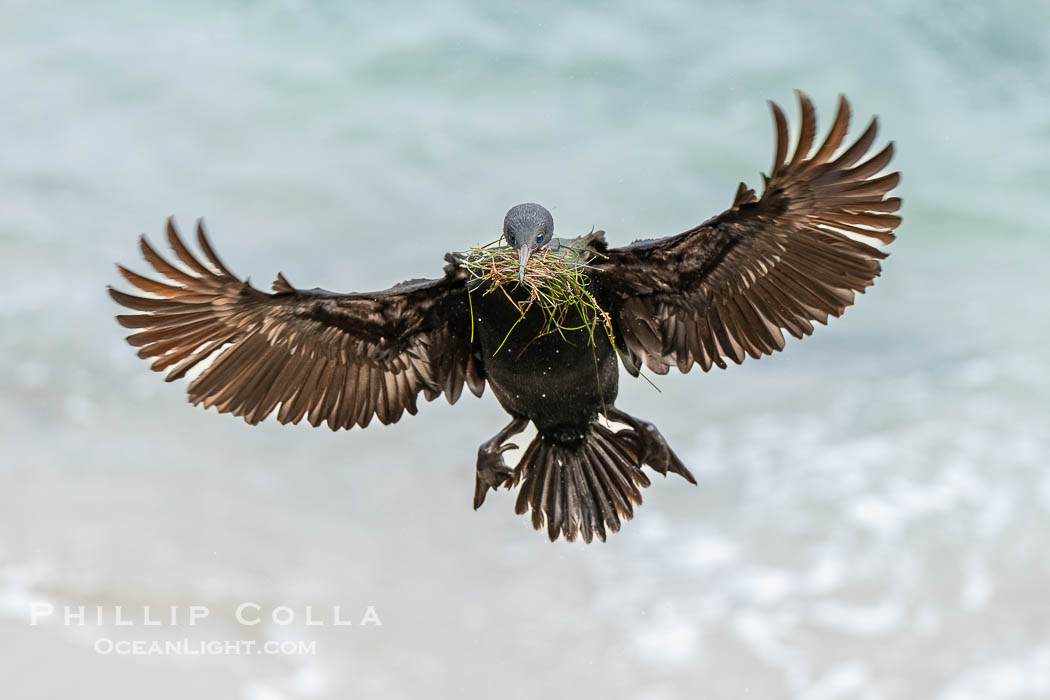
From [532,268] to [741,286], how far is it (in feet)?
3.36

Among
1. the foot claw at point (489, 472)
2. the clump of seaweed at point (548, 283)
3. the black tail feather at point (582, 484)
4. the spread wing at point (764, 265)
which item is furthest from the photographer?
the black tail feather at point (582, 484)

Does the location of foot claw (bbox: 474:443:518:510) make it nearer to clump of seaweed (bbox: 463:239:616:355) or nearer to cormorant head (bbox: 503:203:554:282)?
clump of seaweed (bbox: 463:239:616:355)

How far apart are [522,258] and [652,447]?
50.0 inches

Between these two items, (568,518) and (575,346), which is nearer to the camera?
(575,346)

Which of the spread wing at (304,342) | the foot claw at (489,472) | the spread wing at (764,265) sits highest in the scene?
the spread wing at (304,342)

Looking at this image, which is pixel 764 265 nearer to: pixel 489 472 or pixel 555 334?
pixel 555 334

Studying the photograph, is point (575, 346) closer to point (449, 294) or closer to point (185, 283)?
point (449, 294)

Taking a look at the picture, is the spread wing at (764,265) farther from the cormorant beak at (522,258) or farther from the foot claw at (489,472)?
the foot claw at (489,472)

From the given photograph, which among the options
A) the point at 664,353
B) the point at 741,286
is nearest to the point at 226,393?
the point at 664,353

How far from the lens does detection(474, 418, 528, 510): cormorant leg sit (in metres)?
6.10

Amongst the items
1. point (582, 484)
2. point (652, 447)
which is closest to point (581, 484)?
point (582, 484)

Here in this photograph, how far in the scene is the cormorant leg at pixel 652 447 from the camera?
20.2 ft

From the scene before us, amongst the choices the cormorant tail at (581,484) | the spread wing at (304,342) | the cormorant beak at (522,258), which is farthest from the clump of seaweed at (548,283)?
the cormorant tail at (581,484)

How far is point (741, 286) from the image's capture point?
19.2 feet
